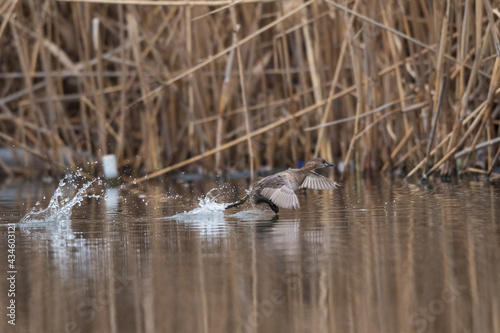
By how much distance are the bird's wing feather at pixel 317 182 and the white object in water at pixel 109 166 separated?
4381 millimetres

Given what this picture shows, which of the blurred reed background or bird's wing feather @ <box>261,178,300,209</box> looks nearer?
bird's wing feather @ <box>261,178,300,209</box>

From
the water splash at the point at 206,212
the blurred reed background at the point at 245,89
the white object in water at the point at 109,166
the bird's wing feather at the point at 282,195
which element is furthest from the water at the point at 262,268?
the white object in water at the point at 109,166

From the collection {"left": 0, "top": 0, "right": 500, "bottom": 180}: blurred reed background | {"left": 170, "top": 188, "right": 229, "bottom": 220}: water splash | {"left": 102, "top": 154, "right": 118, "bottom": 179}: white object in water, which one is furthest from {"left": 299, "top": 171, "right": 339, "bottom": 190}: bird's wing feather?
{"left": 102, "top": 154, "right": 118, "bottom": 179}: white object in water

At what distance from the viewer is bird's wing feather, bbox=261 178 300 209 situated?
6349mm

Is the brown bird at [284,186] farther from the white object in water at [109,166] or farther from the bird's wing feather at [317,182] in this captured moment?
the white object in water at [109,166]

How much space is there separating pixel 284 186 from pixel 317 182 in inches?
38.7

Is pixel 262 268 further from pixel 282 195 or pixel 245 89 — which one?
pixel 245 89

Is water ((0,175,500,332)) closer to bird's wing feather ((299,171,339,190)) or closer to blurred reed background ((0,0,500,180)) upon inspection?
bird's wing feather ((299,171,339,190))

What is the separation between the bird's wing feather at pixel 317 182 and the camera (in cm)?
754

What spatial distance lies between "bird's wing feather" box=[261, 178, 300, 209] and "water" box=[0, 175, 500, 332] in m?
0.12

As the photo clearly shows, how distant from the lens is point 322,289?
3.88 meters

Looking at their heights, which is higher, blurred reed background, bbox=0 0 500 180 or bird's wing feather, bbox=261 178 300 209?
blurred reed background, bbox=0 0 500 180

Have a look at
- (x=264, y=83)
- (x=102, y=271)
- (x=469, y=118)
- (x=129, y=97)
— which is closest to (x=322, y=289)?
(x=102, y=271)

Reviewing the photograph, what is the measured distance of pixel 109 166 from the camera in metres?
11.5
